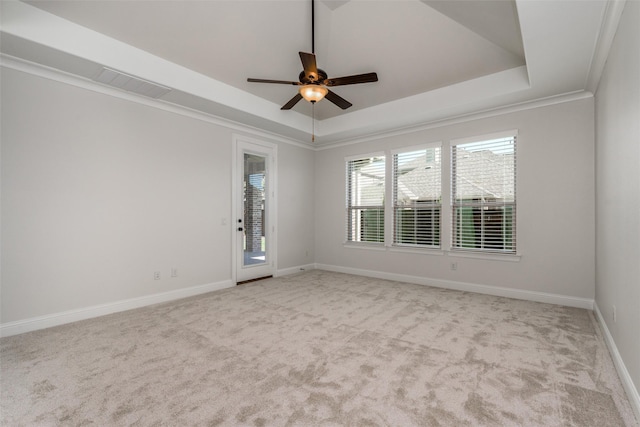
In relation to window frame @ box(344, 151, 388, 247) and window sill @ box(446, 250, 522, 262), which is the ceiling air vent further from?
window sill @ box(446, 250, 522, 262)

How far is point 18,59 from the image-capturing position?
300 cm

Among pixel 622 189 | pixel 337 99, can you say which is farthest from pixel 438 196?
pixel 622 189

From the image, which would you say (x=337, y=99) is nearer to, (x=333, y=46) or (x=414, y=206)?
(x=333, y=46)

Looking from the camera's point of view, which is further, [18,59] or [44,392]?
[18,59]

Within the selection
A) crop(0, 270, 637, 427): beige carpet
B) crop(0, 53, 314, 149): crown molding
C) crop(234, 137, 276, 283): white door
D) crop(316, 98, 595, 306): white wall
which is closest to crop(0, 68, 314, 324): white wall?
crop(0, 53, 314, 149): crown molding

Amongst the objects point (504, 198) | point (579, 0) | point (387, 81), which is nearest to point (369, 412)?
point (579, 0)

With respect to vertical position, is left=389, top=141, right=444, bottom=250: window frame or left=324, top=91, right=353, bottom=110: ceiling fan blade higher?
left=324, top=91, right=353, bottom=110: ceiling fan blade

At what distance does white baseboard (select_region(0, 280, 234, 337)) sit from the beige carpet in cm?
12

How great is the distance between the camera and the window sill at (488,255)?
425 centimetres

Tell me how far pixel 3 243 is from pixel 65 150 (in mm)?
1100

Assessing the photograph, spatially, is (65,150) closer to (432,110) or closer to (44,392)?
(44,392)

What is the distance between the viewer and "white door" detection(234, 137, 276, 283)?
5156 mm

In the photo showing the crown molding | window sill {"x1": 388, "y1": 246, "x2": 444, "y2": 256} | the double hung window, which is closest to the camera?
the crown molding

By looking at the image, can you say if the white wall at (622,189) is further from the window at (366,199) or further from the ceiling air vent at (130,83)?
the ceiling air vent at (130,83)
